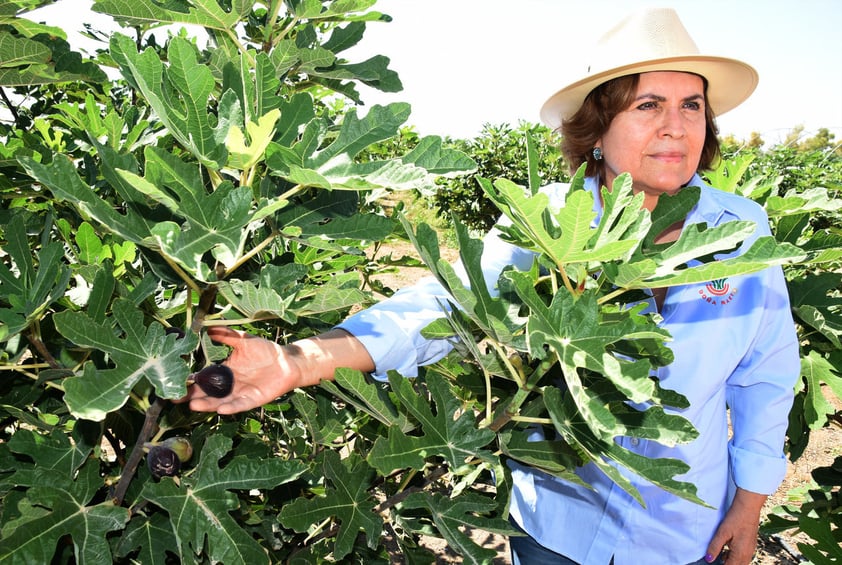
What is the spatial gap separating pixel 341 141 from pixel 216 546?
0.70 m

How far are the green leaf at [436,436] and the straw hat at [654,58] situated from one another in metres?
1.11

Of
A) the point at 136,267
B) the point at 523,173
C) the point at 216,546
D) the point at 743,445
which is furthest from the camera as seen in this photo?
the point at 523,173

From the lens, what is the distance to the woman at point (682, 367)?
5.61 ft


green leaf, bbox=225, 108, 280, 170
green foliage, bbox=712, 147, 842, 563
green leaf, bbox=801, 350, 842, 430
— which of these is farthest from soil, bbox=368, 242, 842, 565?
green leaf, bbox=225, 108, 280, 170

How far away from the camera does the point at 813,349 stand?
7.22 feet

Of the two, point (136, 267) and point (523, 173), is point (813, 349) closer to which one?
point (136, 267)

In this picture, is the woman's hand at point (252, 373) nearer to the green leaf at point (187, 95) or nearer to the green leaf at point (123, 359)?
the green leaf at point (123, 359)

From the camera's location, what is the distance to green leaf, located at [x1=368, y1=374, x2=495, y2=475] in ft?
3.76

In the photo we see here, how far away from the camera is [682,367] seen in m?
1.69

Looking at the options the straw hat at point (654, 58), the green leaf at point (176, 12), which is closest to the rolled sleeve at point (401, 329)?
the green leaf at point (176, 12)

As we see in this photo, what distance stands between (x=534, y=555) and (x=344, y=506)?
82 cm

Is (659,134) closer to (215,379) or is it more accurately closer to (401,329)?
(401,329)

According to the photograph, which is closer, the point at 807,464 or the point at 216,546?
the point at 216,546

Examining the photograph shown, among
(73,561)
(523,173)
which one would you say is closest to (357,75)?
(73,561)
